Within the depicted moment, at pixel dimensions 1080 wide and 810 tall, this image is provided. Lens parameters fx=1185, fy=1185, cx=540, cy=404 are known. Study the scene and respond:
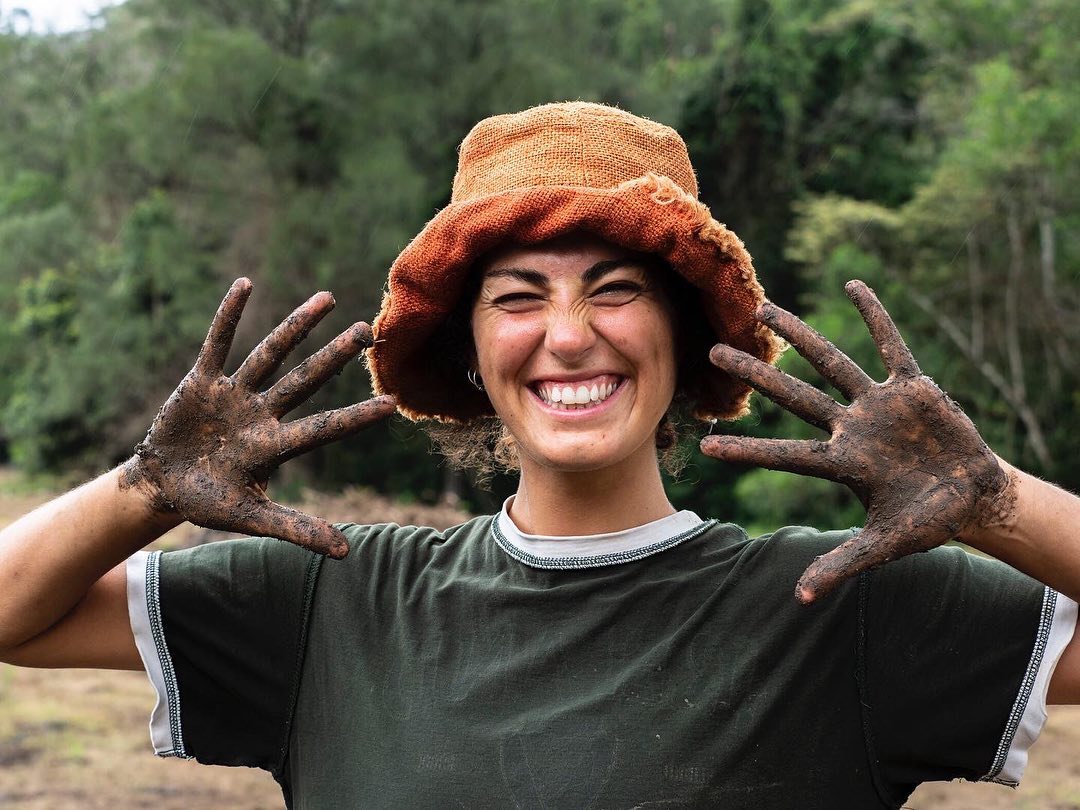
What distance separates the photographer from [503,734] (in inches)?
63.4

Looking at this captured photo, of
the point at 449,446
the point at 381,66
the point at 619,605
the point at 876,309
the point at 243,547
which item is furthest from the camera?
the point at 381,66

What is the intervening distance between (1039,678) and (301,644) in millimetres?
1048

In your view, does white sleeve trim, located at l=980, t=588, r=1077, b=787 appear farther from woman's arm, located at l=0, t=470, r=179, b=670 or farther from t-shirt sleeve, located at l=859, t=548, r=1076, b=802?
woman's arm, located at l=0, t=470, r=179, b=670

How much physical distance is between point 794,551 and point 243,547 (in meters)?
Result: 0.83

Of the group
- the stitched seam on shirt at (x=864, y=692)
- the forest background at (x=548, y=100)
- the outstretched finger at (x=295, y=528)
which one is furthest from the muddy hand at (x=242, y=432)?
the forest background at (x=548, y=100)

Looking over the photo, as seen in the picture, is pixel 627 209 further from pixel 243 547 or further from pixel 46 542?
pixel 46 542

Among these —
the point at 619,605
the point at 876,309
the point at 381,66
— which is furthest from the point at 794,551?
the point at 381,66

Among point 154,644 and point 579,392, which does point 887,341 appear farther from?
point 154,644

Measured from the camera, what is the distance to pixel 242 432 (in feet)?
5.45

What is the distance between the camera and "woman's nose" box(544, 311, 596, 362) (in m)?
1.72

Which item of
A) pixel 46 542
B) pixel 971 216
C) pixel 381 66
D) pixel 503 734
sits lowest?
pixel 971 216

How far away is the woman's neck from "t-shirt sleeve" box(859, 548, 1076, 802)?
37 centimetres

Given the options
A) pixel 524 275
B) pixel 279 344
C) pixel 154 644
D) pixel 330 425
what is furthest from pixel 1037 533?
pixel 154 644

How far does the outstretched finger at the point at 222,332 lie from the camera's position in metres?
1.66
